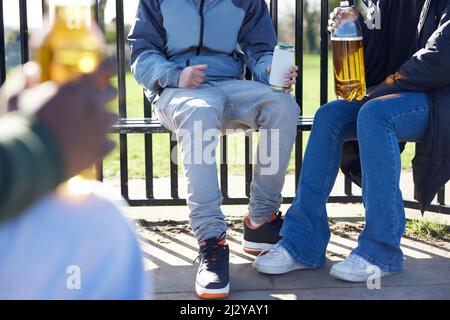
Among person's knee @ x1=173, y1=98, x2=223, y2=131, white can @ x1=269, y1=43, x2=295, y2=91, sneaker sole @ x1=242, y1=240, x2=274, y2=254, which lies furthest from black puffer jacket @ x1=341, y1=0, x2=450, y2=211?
person's knee @ x1=173, y1=98, x2=223, y2=131

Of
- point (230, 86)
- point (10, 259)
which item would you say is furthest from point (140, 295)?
point (230, 86)

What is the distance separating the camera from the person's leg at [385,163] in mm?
3137

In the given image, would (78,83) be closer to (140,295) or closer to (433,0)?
(140,295)

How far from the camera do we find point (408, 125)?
3188 millimetres

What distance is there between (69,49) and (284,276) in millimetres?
2204

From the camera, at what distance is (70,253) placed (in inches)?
44.9

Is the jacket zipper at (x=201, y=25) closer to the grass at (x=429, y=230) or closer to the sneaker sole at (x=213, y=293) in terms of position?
the sneaker sole at (x=213, y=293)

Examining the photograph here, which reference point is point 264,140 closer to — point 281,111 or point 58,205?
point 281,111

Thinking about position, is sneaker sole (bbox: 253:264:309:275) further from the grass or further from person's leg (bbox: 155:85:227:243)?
the grass

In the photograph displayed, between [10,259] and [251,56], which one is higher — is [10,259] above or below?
below

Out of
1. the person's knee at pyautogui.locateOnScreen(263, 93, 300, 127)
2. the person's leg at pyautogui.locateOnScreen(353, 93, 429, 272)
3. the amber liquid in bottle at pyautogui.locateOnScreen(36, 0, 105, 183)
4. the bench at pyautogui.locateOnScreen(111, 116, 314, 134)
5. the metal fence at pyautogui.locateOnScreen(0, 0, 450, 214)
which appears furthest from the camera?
the metal fence at pyautogui.locateOnScreen(0, 0, 450, 214)

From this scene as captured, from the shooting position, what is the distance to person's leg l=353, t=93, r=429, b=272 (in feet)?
10.3

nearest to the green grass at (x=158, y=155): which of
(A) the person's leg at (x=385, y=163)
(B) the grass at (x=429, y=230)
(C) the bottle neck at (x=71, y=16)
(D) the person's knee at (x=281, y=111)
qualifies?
(D) the person's knee at (x=281, y=111)
